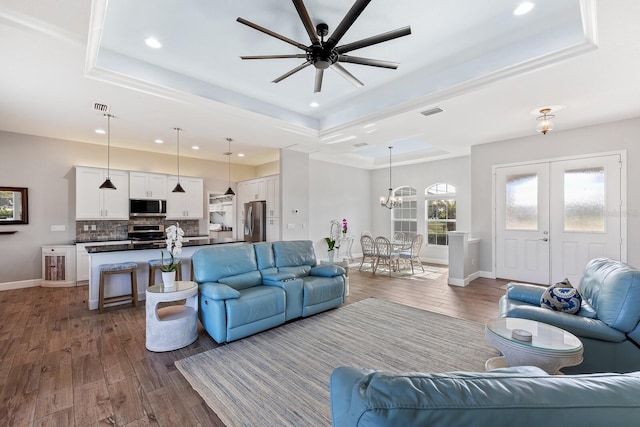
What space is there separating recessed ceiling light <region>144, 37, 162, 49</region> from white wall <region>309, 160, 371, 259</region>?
16.6ft

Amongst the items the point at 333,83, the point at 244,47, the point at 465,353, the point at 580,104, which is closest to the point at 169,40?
the point at 244,47

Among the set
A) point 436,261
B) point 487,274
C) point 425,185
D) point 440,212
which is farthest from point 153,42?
point 436,261

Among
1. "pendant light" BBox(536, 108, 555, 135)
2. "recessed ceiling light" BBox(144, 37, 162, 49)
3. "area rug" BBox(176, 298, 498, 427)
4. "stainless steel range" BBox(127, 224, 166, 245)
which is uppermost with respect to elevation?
"recessed ceiling light" BBox(144, 37, 162, 49)

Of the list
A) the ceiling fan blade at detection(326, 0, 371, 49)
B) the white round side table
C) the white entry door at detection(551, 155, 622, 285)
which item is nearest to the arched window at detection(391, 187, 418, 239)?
the white entry door at detection(551, 155, 622, 285)

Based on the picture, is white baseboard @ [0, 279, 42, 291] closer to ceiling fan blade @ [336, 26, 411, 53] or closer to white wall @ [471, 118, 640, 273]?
ceiling fan blade @ [336, 26, 411, 53]

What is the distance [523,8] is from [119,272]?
5908mm

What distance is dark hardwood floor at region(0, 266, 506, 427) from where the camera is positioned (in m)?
2.05

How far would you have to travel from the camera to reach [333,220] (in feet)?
28.3

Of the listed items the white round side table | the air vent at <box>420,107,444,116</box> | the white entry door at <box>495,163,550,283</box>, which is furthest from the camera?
the white entry door at <box>495,163,550,283</box>

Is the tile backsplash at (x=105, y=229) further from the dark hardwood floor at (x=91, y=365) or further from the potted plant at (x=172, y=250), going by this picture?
the potted plant at (x=172, y=250)

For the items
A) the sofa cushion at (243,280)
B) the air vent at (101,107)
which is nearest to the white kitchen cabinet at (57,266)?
the air vent at (101,107)

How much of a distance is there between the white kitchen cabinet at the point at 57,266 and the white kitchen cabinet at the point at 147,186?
168cm

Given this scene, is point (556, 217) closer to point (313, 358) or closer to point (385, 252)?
point (385, 252)

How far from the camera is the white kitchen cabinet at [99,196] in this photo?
19.5 feet
